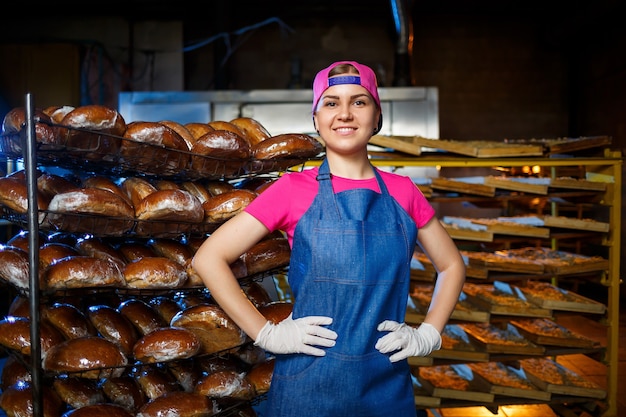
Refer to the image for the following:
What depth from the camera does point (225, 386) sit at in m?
1.72

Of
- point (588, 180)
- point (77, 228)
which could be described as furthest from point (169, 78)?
point (77, 228)

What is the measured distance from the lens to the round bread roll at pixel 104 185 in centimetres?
167

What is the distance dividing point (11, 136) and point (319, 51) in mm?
6136

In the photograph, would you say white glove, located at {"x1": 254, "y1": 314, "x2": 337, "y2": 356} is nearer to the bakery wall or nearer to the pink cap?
the pink cap

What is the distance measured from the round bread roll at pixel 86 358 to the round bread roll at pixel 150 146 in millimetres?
558

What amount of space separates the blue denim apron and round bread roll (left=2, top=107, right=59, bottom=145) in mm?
702

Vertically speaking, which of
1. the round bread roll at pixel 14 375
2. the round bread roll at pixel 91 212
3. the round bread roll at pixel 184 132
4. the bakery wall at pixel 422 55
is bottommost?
the round bread roll at pixel 14 375

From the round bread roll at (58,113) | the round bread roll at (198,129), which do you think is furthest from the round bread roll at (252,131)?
the round bread roll at (58,113)

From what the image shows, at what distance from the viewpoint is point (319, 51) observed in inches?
285

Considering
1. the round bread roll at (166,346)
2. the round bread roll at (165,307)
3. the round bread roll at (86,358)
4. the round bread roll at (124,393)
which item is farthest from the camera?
the round bread roll at (165,307)

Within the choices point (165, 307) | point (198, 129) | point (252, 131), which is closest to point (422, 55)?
point (252, 131)

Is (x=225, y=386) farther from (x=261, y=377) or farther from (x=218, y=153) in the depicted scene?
(x=218, y=153)

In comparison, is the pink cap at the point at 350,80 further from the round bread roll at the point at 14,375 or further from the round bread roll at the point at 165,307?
the round bread roll at the point at 14,375

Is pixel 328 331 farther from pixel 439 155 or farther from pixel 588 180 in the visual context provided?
pixel 588 180
